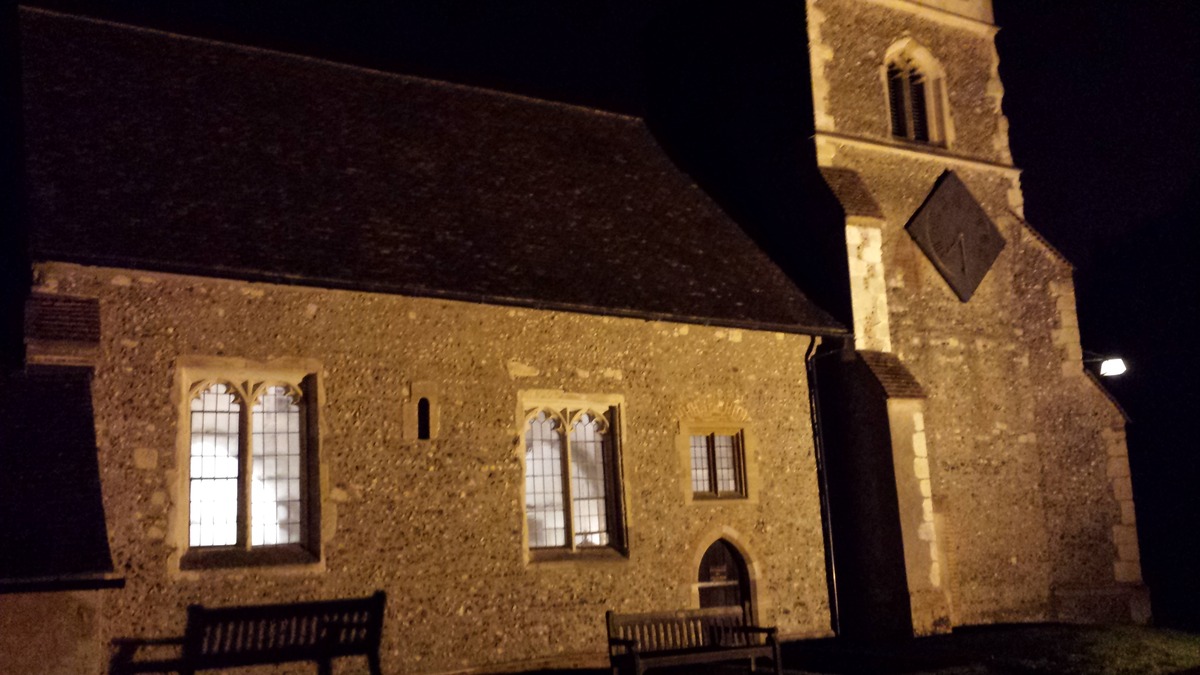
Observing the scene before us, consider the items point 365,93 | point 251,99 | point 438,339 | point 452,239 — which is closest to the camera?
point 438,339

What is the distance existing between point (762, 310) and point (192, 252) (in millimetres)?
7844

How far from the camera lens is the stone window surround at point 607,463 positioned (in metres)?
13.3

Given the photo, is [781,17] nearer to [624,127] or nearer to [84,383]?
[624,127]

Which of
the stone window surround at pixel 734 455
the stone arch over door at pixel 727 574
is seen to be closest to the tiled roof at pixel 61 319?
the stone window surround at pixel 734 455

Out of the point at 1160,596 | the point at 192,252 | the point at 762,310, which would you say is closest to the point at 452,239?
the point at 192,252

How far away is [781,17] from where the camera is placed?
18500 mm

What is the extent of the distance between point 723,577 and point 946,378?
204 inches

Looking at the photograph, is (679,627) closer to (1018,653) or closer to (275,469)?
(1018,653)

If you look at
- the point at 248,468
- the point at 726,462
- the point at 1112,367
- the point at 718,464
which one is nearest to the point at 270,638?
the point at 248,468

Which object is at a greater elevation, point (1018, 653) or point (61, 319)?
point (61, 319)

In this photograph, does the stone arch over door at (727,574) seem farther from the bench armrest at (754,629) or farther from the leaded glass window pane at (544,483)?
the bench armrest at (754,629)

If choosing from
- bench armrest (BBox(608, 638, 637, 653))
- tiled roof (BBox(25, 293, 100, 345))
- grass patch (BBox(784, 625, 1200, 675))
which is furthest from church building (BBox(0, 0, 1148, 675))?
bench armrest (BBox(608, 638, 637, 653))

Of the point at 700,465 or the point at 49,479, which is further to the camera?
the point at 700,465

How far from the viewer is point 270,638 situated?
1123 cm
